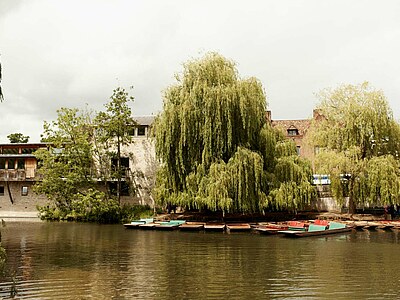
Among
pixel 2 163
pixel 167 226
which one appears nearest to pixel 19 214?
pixel 2 163

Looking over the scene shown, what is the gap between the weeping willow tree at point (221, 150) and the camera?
26.6 meters

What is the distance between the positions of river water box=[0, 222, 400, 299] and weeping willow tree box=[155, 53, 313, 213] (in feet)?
15.7

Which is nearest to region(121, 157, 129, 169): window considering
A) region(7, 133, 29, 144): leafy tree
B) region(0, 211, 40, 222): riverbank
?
region(0, 211, 40, 222): riverbank

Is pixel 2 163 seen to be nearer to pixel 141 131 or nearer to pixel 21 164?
pixel 21 164

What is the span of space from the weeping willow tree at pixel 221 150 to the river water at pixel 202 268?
4.77m

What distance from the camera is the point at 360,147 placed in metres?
29.4

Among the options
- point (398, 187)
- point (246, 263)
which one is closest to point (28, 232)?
point (246, 263)

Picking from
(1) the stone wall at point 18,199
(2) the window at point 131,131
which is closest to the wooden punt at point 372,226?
(2) the window at point 131,131

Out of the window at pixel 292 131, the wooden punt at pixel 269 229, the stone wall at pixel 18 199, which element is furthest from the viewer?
the window at pixel 292 131

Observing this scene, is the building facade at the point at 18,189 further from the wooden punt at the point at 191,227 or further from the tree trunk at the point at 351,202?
the tree trunk at the point at 351,202

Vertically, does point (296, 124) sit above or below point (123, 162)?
above

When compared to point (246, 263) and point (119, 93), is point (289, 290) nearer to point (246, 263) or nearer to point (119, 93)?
point (246, 263)

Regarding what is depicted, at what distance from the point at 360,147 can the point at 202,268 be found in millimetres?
19324

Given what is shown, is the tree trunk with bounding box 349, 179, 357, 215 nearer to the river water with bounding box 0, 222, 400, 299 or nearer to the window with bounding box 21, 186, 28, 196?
the river water with bounding box 0, 222, 400, 299
